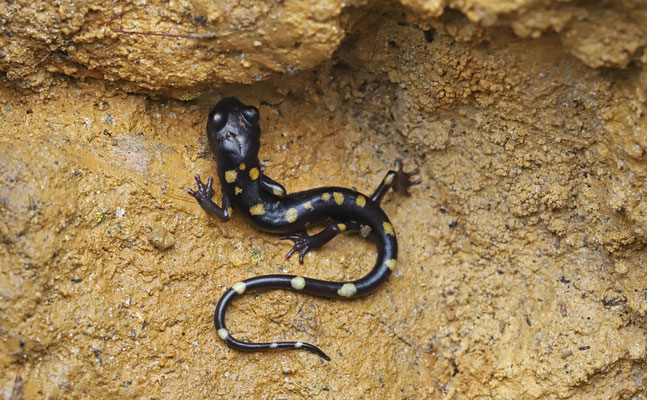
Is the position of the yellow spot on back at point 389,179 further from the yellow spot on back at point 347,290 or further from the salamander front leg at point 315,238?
the yellow spot on back at point 347,290

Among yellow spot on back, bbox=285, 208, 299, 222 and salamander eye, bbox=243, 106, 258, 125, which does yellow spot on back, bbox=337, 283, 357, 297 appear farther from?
salamander eye, bbox=243, 106, 258, 125

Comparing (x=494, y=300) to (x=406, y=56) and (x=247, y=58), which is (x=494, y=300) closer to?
(x=406, y=56)

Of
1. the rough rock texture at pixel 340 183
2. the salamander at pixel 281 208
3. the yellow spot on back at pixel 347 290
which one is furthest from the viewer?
the yellow spot on back at pixel 347 290

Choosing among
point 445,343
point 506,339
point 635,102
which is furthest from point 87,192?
point 635,102

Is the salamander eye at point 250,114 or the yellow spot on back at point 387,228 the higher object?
the salamander eye at point 250,114

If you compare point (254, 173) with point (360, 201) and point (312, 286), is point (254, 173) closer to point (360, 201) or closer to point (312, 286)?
point (360, 201)

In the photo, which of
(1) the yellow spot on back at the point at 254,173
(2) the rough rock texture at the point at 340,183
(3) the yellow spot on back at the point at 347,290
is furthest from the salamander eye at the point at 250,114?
(3) the yellow spot on back at the point at 347,290

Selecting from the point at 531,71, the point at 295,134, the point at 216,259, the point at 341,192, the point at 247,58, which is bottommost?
the point at 216,259

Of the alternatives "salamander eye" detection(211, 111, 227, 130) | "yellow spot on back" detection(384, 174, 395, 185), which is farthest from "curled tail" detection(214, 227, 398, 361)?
"salamander eye" detection(211, 111, 227, 130)
